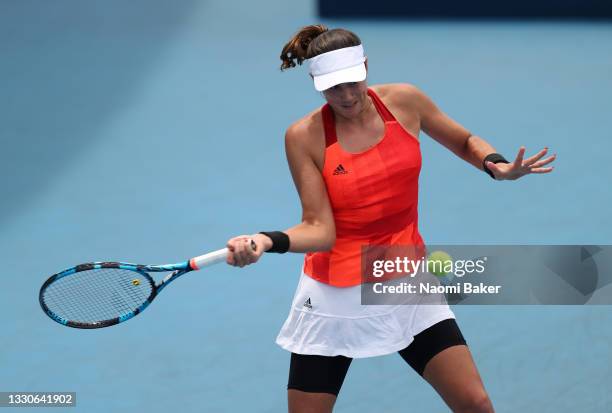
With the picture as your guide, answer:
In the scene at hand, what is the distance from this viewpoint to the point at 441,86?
31.9ft

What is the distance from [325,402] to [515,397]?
1539mm

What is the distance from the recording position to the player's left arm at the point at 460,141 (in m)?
3.87

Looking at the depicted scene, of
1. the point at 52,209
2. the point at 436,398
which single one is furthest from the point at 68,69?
the point at 436,398

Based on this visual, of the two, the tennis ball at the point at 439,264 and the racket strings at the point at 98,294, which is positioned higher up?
the racket strings at the point at 98,294

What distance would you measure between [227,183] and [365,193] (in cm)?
402

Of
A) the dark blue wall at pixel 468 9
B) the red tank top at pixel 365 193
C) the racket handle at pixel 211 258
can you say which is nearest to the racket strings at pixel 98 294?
the racket handle at pixel 211 258

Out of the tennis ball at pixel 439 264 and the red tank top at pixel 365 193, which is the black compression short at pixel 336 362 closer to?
the red tank top at pixel 365 193

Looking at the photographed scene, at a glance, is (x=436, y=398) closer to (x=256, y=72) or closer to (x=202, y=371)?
(x=202, y=371)

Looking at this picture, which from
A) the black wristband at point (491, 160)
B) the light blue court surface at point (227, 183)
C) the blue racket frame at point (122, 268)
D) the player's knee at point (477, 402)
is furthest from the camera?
the light blue court surface at point (227, 183)

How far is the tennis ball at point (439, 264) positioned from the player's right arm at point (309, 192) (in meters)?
0.95

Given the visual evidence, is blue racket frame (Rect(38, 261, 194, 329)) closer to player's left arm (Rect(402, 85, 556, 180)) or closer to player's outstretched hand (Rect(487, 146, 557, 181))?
player's left arm (Rect(402, 85, 556, 180))

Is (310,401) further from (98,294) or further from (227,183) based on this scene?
(227,183)

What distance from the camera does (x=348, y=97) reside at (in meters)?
3.72

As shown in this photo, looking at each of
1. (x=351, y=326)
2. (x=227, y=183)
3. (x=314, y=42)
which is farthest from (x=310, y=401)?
(x=227, y=183)
